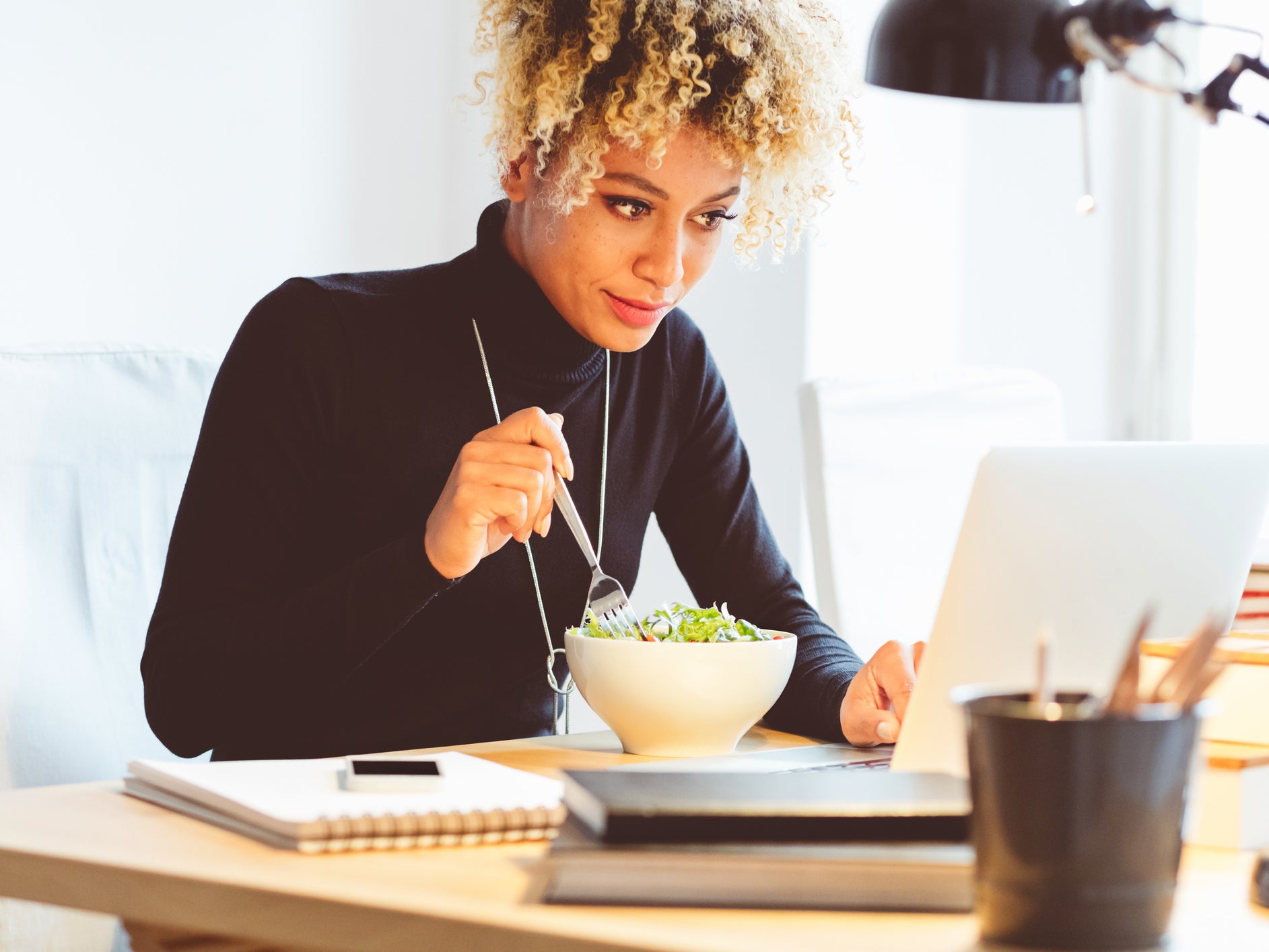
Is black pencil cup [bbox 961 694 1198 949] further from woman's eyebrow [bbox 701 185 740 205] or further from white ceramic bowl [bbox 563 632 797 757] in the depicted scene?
woman's eyebrow [bbox 701 185 740 205]

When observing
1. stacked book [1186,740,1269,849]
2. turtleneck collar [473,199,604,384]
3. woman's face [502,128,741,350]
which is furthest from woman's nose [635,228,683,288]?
stacked book [1186,740,1269,849]

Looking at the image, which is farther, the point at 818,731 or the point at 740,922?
the point at 818,731

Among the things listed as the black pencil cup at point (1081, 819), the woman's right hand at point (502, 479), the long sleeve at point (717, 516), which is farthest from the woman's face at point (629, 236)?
the black pencil cup at point (1081, 819)

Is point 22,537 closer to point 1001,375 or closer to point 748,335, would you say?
point 1001,375

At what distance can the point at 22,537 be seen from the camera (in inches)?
50.1

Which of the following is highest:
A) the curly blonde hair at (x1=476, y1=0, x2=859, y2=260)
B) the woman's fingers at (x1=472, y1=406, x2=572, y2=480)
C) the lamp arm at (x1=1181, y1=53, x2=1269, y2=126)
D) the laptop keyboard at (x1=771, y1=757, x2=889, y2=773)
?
the curly blonde hair at (x1=476, y1=0, x2=859, y2=260)

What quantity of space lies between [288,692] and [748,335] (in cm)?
145


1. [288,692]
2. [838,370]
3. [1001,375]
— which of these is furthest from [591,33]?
[838,370]

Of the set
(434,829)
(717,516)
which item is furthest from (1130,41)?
(717,516)

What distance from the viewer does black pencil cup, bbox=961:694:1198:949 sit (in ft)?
1.81

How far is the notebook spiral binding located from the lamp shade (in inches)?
17.4

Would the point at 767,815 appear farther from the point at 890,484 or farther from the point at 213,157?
the point at 213,157

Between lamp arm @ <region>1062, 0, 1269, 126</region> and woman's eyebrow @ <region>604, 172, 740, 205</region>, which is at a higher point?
woman's eyebrow @ <region>604, 172, 740, 205</region>

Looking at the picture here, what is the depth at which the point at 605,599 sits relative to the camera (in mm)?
1252
